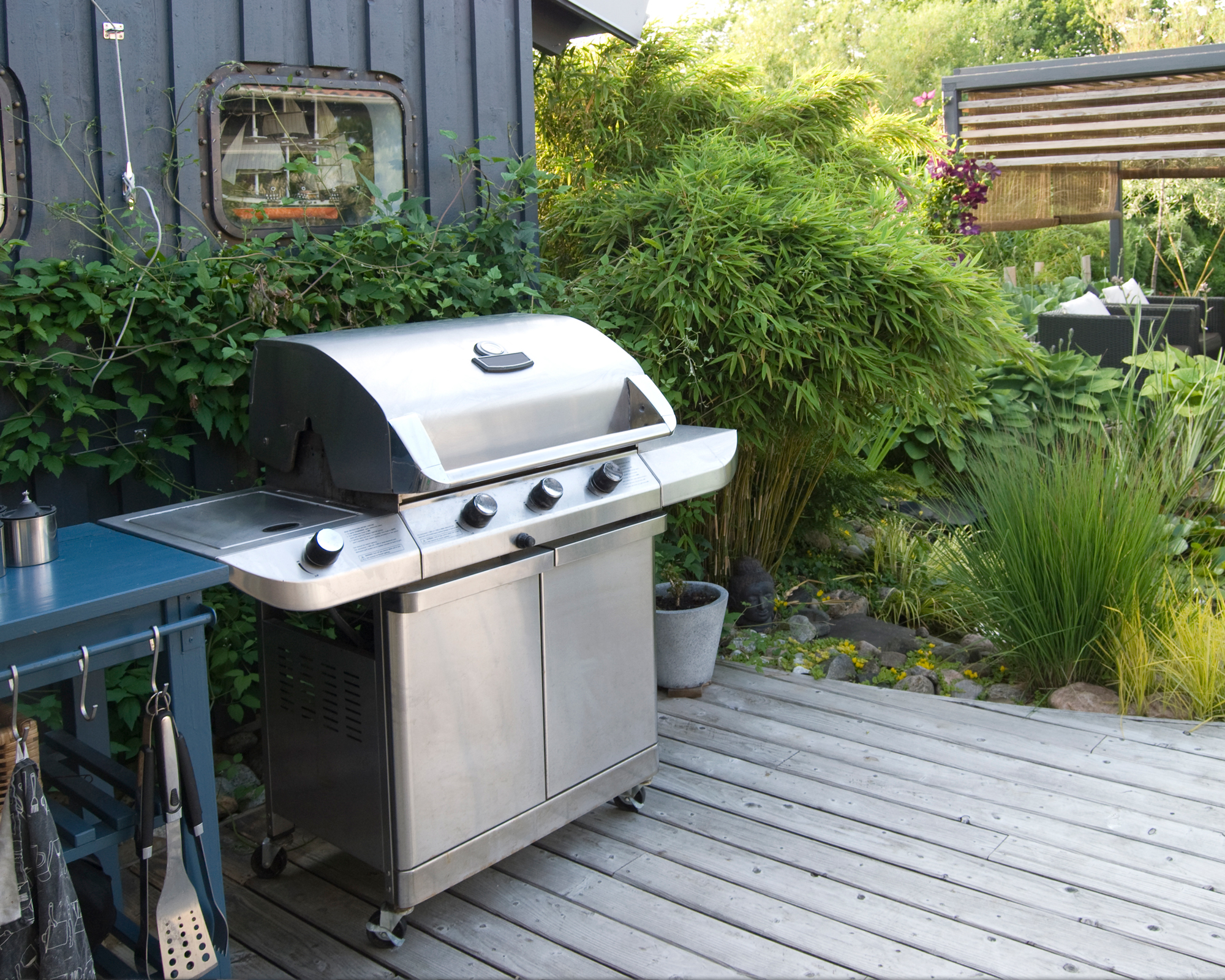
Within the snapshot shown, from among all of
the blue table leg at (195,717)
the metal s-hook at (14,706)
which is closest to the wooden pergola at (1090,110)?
the blue table leg at (195,717)

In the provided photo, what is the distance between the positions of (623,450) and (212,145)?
1379 mm

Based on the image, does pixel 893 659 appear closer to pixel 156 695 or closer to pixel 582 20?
pixel 582 20

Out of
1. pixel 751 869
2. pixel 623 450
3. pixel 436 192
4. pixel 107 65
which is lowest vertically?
pixel 751 869

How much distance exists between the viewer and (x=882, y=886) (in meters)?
2.50

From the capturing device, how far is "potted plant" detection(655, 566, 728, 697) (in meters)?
3.55

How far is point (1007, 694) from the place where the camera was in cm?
364

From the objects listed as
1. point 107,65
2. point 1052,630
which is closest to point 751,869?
point 1052,630

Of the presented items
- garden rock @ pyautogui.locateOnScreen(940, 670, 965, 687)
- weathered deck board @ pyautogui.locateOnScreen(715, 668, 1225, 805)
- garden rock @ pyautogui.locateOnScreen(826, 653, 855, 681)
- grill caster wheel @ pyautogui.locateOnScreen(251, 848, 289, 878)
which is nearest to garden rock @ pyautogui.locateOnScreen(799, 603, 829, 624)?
garden rock @ pyautogui.locateOnScreen(826, 653, 855, 681)

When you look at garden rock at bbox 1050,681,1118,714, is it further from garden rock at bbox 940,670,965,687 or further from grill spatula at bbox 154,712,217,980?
grill spatula at bbox 154,712,217,980

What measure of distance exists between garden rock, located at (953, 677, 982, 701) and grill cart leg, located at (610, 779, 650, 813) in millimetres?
1344

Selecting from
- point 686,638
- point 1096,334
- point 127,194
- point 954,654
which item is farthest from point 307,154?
point 1096,334

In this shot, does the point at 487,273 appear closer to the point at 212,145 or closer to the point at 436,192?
the point at 436,192

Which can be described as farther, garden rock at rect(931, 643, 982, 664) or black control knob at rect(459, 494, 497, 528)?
garden rock at rect(931, 643, 982, 664)

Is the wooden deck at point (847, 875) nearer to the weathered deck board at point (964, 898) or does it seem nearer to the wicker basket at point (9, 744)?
the weathered deck board at point (964, 898)
